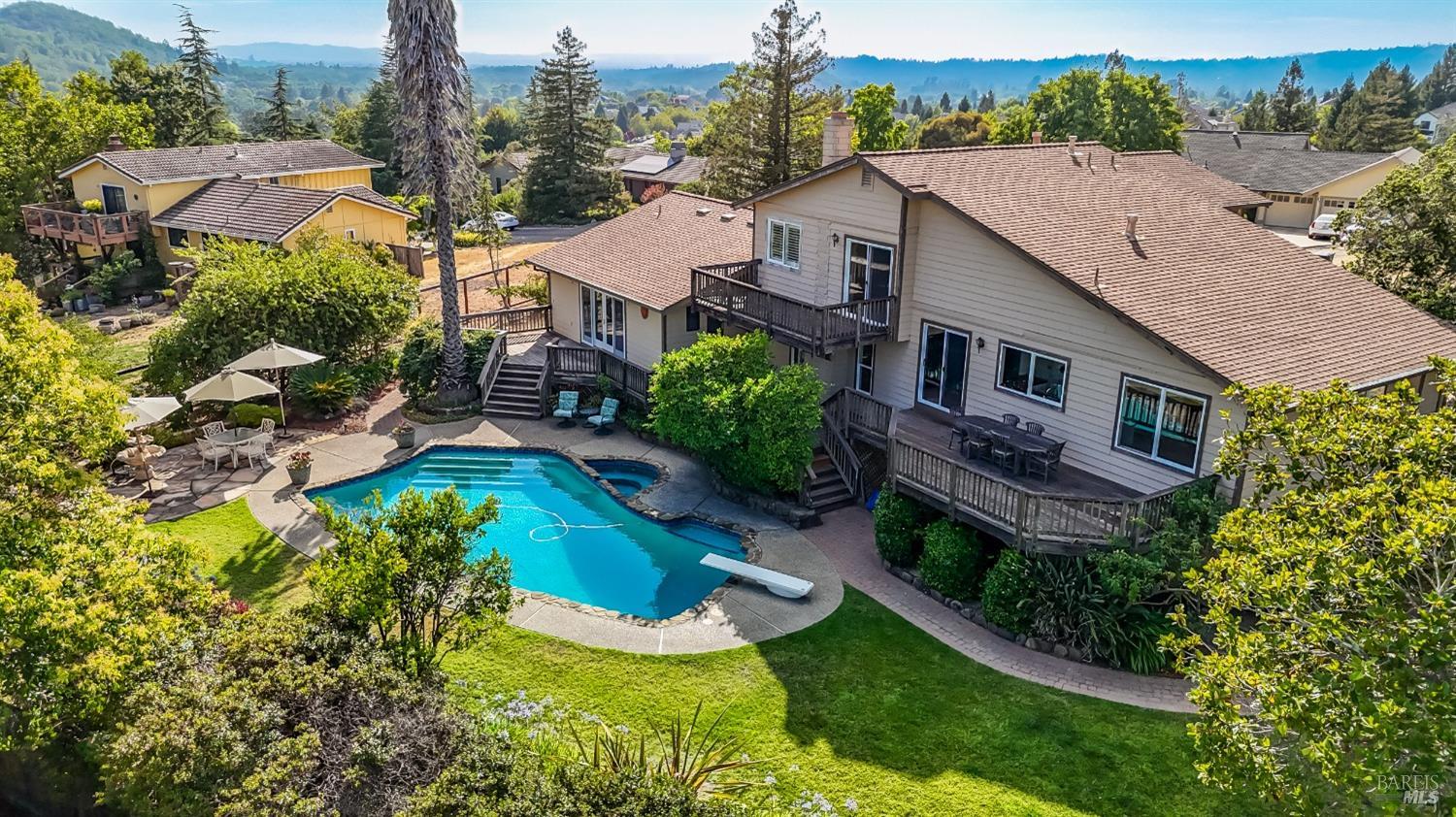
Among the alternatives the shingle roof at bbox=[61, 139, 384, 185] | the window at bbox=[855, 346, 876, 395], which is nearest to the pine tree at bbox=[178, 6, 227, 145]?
the shingle roof at bbox=[61, 139, 384, 185]

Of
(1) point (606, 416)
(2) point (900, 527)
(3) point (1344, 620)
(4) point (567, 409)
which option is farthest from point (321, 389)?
(3) point (1344, 620)

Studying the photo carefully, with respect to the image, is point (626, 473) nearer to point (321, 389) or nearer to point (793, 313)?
point (793, 313)

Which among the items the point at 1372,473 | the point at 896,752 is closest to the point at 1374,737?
the point at 1372,473

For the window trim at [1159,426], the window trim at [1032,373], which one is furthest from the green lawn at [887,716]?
the window trim at [1032,373]

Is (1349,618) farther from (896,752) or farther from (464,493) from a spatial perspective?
(464,493)

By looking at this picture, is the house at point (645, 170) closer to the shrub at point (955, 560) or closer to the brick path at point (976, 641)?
the brick path at point (976, 641)
